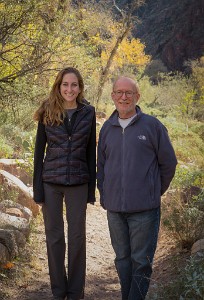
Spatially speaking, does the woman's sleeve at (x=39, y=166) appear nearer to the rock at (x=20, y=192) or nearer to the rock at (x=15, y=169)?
the rock at (x=20, y=192)

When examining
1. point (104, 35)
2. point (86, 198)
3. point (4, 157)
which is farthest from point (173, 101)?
point (86, 198)

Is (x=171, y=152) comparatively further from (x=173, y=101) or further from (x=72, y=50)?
(x=173, y=101)

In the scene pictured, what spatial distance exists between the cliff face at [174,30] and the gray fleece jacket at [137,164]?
52076 millimetres

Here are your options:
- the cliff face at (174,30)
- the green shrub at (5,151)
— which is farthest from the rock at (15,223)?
the cliff face at (174,30)

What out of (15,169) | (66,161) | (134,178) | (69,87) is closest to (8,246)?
(66,161)

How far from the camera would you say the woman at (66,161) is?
12.5 ft

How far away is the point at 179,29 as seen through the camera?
184ft

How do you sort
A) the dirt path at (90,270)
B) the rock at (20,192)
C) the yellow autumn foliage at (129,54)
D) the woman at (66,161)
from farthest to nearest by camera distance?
the yellow autumn foliage at (129,54) → the rock at (20,192) → the dirt path at (90,270) → the woman at (66,161)

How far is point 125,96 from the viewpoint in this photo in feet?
11.1

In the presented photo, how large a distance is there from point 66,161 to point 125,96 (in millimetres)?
753

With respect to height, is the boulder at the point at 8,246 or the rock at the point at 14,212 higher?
the rock at the point at 14,212

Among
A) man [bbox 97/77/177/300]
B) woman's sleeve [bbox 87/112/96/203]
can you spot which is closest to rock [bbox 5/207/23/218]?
woman's sleeve [bbox 87/112/96/203]

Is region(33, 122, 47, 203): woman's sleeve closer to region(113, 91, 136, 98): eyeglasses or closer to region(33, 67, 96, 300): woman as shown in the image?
region(33, 67, 96, 300): woman

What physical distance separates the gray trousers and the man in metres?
0.45
